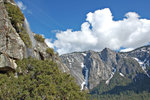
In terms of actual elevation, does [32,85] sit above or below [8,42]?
below

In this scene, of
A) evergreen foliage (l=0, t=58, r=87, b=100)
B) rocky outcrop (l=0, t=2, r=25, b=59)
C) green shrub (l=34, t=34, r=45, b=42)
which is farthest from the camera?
green shrub (l=34, t=34, r=45, b=42)

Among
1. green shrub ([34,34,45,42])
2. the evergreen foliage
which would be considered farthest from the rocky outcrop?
green shrub ([34,34,45,42])

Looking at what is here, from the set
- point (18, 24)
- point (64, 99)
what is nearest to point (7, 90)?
point (64, 99)

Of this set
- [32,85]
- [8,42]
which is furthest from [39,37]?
[32,85]

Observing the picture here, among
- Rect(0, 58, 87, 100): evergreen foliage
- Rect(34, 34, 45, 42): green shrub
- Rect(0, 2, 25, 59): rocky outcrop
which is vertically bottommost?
Rect(0, 58, 87, 100): evergreen foliage

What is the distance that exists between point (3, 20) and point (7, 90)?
1057 cm

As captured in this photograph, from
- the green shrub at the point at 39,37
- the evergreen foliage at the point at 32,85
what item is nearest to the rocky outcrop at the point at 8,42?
the evergreen foliage at the point at 32,85

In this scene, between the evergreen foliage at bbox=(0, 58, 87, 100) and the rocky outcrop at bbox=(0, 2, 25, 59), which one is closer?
the evergreen foliage at bbox=(0, 58, 87, 100)

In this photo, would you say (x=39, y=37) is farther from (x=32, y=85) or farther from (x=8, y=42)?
(x=32, y=85)

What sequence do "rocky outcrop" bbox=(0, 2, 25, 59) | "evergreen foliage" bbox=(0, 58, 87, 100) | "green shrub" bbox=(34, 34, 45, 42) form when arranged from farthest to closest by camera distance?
"green shrub" bbox=(34, 34, 45, 42) → "rocky outcrop" bbox=(0, 2, 25, 59) → "evergreen foliage" bbox=(0, 58, 87, 100)

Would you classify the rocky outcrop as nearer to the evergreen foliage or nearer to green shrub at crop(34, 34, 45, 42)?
the evergreen foliage

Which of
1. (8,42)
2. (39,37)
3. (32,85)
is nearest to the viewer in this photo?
(32,85)

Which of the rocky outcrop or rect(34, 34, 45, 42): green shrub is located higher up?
rect(34, 34, 45, 42): green shrub

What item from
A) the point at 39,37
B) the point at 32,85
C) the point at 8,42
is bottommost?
the point at 32,85
